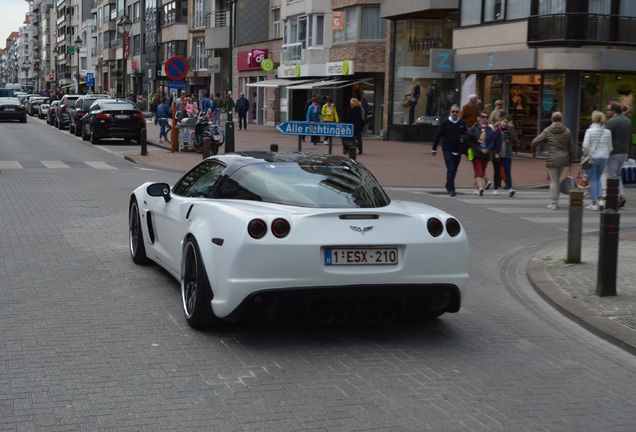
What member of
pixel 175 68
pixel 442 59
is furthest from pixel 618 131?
pixel 442 59

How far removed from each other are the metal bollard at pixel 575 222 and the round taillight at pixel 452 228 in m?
3.80

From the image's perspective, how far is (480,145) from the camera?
18.5m

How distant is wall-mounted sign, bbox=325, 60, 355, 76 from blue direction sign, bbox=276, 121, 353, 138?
77.2 ft

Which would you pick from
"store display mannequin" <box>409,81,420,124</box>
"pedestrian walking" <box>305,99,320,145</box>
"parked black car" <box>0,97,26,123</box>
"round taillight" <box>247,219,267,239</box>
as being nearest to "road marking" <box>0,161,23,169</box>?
"pedestrian walking" <box>305,99,320,145</box>

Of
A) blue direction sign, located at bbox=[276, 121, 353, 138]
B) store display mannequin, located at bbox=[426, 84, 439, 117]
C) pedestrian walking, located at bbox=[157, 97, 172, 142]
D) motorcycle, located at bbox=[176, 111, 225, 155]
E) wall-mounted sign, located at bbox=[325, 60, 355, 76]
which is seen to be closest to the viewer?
blue direction sign, located at bbox=[276, 121, 353, 138]

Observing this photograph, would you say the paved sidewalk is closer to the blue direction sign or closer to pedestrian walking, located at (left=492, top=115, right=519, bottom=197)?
pedestrian walking, located at (left=492, top=115, right=519, bottom=197)

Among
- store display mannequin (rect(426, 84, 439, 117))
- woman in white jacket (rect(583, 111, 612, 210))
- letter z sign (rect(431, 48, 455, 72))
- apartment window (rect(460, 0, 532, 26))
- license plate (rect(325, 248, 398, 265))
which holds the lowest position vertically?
license plate (rect(325, 248, 398, 265))

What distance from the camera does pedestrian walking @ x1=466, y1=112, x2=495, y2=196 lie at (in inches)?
725

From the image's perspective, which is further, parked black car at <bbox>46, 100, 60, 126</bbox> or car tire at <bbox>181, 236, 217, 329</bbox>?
parked black car at <bbox>46, 100, 60, 126</bbox>

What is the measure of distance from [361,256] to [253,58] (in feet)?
170

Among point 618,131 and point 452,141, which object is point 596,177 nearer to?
point 618,131

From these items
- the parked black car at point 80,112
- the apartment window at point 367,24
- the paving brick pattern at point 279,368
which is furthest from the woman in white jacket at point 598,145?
the parked black car at point 80,112

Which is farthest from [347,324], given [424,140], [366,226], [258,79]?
[258,79]

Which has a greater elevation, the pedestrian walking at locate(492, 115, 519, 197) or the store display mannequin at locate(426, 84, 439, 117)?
the store display mannequin at locate(426, 84, 439, 117)
